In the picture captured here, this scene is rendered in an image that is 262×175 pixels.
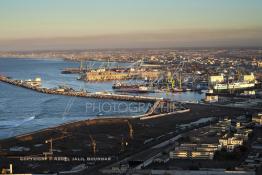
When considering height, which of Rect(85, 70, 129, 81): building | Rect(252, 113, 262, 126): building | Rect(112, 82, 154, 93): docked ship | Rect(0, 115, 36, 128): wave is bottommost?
Rect(85, 70, 129, 81): building

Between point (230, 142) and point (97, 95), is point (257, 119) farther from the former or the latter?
point (97, 95)

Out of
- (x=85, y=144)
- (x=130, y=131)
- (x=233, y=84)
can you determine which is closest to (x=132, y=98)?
(x=233, y=84)

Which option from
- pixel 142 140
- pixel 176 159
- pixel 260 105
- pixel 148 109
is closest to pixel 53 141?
pixel 142 140

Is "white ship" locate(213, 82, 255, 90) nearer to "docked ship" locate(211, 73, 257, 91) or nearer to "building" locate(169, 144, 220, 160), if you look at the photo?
"docked ship" locate(211, 73, 257, 91)

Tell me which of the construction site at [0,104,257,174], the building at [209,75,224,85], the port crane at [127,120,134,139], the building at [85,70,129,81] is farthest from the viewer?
A: the building at [85,70,129,81]

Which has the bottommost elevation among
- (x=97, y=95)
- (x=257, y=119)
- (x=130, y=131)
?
(x=97, y=95)

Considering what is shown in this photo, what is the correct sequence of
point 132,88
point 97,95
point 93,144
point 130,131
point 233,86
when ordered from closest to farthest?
point 93,144 → point 130,131 → point 97,95 → point 233,86 → point 132,88

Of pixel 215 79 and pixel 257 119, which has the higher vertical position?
pixel 257 119

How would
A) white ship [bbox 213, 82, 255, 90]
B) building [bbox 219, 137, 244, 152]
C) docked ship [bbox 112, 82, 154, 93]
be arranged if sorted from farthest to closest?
docked ship [bbox 112, 82, 154, 93] < white ship [bbox 213, 82, 255, 90] < building [bbox 219, 137, 244, 152]

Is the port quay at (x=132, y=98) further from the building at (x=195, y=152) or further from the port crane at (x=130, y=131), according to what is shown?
the building at (x=195, y=152)

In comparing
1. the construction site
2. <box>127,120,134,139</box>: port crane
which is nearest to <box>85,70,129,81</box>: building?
the construction site

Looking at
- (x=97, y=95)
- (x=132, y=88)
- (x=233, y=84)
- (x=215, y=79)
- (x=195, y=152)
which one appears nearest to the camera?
(x=195, y=152)
